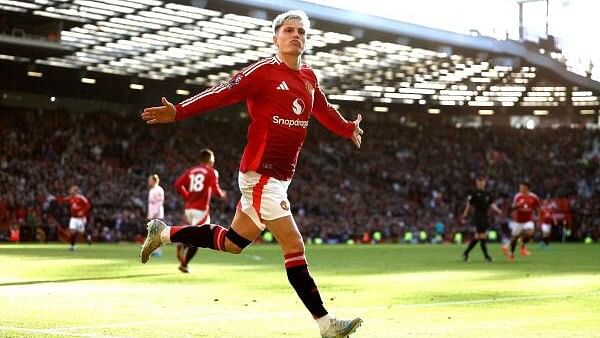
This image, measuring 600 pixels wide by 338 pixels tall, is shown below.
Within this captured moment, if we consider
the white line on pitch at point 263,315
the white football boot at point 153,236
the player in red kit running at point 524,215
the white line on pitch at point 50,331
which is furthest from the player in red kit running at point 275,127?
the player in red kit running at point 524,215

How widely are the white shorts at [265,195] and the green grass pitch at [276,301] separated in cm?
107

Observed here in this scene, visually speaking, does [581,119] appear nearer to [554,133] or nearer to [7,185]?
[554,133]

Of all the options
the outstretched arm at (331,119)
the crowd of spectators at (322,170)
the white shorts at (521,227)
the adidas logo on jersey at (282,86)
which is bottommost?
the crowd of spectators at (322,170)

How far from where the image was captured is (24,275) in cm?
1666

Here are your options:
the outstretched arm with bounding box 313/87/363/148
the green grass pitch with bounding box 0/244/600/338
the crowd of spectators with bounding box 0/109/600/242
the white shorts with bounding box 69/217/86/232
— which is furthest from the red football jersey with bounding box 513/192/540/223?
the crowd of spectators with bounding box 0/109/600/242

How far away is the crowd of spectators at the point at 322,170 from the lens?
45.4 meters

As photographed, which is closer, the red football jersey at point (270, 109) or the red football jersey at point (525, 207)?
the red football jersey at point (270, 109)

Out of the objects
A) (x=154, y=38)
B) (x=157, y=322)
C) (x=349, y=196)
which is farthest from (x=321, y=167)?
(x=157, y=322)

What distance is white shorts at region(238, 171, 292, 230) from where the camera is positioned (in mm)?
7820

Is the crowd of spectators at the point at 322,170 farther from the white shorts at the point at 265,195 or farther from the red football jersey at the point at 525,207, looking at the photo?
the white shorts at the point at 265,195

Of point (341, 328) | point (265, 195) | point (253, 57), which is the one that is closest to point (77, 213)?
point (253, 57)

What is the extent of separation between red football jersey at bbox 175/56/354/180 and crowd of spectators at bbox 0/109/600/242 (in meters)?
34.9

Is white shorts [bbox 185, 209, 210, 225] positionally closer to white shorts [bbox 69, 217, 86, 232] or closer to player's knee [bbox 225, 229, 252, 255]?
player's knee [bbox 225, 229, 252, 255]

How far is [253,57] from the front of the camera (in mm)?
51375
